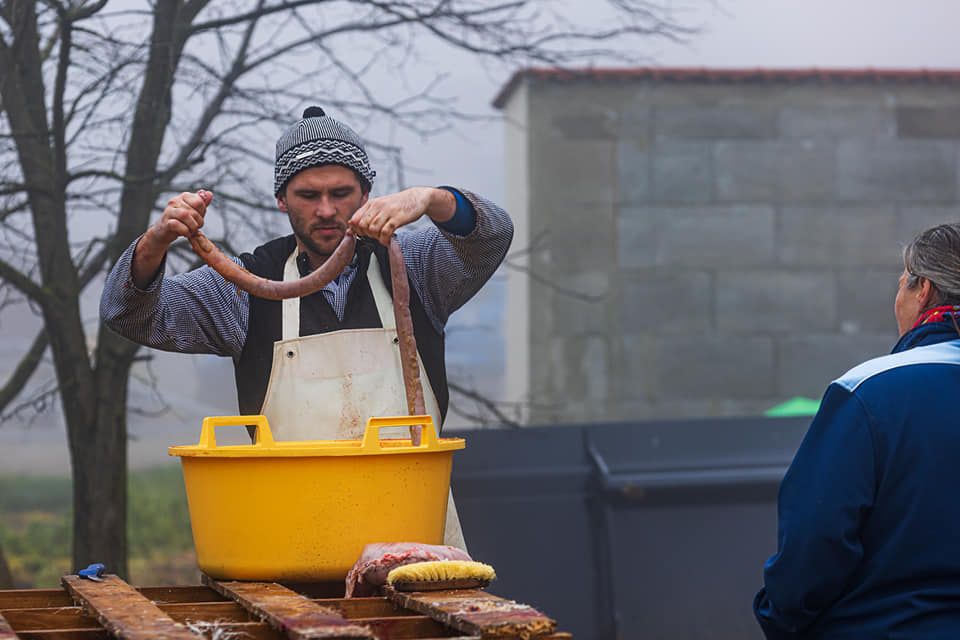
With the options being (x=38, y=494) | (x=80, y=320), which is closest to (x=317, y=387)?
(x=80, y=320)

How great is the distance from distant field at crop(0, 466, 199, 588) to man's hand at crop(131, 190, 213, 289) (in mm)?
4328

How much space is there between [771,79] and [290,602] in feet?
18.0

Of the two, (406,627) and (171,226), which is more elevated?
(171,226)

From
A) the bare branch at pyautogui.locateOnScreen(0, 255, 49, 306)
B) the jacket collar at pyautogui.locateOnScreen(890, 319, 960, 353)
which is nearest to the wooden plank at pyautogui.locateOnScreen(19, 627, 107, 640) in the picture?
the jacket collar at pyautogui.locateOnScreen(890, 319, 960, 353)

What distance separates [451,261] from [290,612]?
3.51 ft

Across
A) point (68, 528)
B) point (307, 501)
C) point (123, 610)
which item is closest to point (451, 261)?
point (307, 501)

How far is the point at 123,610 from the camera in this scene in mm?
1918

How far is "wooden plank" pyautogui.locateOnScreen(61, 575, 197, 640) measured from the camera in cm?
173

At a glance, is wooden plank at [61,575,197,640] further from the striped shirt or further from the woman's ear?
the woman's ear

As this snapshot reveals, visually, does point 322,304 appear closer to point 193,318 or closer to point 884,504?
point 193,318

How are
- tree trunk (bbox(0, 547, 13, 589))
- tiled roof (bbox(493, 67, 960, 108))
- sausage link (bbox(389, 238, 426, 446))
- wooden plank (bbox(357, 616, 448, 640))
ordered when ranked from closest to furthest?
wooden plank (bbox(357, 616, 448, 640)), sausage link (bbox(389, 238, 426, 446)), tree trunk (bbox(0, 547, 13, 589)), tiled roof (bbox(493, 67, 960, 108))

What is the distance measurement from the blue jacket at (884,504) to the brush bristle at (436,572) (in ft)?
1.98

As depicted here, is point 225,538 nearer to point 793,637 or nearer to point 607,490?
point 793,637

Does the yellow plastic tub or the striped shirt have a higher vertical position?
the striped shirt
